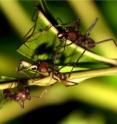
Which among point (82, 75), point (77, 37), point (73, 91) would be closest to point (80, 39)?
point (77, 37)

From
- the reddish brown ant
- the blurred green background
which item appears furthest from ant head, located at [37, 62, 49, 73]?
the blurred green background

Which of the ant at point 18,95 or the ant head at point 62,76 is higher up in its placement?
the ant head at point 62,76

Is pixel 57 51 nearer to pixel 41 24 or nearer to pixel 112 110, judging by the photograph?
pixel 41 24

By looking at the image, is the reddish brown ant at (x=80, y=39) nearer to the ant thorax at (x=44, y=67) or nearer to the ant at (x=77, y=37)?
the ant at (x=77, y=37)

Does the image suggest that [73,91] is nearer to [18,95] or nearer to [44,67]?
[18,95]

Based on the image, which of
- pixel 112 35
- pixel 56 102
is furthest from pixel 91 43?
pixel 56 102

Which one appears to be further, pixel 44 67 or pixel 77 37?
pixel 77 37

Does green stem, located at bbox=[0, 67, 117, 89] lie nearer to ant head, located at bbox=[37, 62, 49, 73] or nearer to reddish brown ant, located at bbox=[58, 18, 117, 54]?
ant head, located at bbox=[37, 62, 49, 73]

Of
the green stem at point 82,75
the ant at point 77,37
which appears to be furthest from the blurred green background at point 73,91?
the green stem at point 82,75

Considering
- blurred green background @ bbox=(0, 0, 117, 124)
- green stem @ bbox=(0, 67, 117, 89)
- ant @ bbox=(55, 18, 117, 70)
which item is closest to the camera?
green stem @ bbox=(0, 67, 117, 89)
